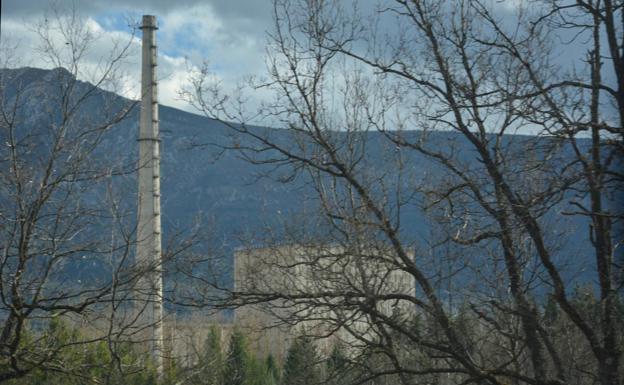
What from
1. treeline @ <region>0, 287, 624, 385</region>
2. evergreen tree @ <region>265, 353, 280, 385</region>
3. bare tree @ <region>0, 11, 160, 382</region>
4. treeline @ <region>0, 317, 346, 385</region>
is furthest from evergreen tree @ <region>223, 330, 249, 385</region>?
bare tree @ <region>0, 11, 160, 382</region>

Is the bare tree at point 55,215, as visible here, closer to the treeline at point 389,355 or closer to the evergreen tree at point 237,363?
the treeline at point 389,355

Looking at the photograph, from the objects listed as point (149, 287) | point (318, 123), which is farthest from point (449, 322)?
point (149, 287)

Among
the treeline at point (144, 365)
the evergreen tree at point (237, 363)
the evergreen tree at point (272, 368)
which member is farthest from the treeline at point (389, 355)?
the evergreen tree at point (272, 368)

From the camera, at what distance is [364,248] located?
12992mm

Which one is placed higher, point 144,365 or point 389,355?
point 389,355

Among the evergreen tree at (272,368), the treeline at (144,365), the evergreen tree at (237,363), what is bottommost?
the evergreen tree at (272,368)

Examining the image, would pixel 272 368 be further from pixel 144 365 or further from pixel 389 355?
pixel 389 355

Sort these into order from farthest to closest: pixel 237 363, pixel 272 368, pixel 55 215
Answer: pixel 272 368
pixel 237 363
pixel 55 215

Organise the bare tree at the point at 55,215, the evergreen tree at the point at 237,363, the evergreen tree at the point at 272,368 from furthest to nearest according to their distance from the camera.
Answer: the evergreen tree at the point at 272,368
the evergreen tree at the point at 237,363
the bare tree at the point at 55,215

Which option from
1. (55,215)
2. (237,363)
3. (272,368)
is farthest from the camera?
(272,368)

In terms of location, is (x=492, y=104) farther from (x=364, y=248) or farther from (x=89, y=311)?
(x=89, y=311)

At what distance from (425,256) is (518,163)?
4463 millimetres

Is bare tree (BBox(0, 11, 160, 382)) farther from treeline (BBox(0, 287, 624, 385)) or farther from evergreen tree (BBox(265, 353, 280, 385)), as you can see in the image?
evergreen tree (BBox(265, 353, 280, 385))

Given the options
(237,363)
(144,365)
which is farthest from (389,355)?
(237,363)
